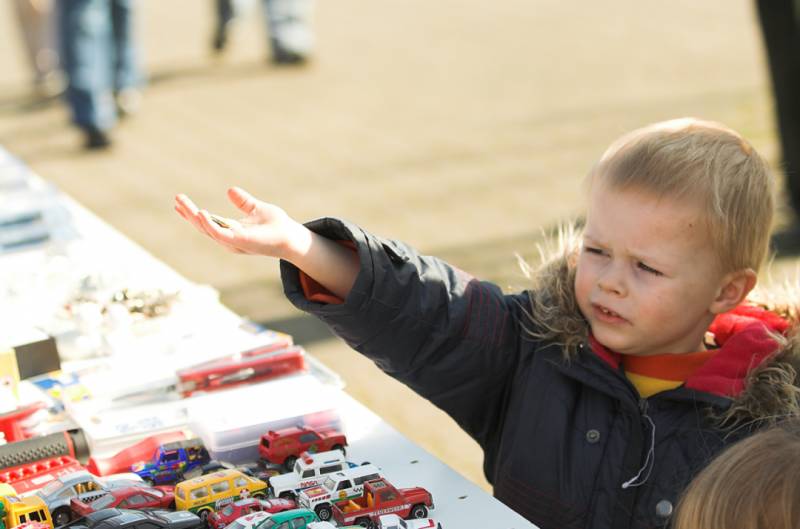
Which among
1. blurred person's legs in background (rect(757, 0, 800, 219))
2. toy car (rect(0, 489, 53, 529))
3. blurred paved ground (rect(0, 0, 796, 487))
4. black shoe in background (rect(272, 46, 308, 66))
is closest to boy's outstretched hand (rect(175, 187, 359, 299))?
toy car (rect(0, 489, 53, 529))

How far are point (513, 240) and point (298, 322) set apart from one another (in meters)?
1.15

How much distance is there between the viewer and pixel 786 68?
203 inches

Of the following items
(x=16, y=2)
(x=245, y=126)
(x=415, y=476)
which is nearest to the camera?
(x=415, y=476)

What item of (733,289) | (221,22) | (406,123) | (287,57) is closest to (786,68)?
(406,123)

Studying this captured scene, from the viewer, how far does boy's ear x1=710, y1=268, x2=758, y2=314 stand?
2070 millimetres

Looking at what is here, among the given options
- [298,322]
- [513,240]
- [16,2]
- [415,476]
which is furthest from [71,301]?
[16,2]

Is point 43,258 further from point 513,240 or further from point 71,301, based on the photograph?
point 513,240

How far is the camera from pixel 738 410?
6.35 ft

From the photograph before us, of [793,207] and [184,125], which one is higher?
[184,125]

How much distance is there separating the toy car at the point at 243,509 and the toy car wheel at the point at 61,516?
195 millimetres

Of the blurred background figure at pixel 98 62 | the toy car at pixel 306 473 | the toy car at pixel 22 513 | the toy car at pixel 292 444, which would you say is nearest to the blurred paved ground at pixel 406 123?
the blurred background figure at pixel 98 62

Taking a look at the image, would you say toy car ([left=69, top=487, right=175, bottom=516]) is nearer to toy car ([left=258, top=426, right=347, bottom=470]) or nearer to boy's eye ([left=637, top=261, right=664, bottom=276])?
toy car ([left=258, top=426, right=347, bottom=470])

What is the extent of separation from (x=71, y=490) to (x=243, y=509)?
0.26 metres

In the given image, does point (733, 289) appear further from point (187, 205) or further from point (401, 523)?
point (187, 205)
